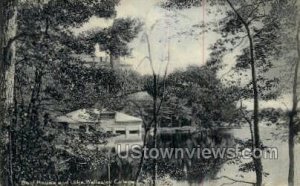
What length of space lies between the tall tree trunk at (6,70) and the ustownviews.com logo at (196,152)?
661mm

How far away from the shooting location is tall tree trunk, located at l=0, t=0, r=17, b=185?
2848 millimetres

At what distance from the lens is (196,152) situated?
286cm

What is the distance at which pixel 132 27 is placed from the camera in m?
2.86

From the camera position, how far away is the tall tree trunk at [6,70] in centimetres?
285

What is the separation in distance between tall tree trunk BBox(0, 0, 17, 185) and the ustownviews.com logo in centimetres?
66

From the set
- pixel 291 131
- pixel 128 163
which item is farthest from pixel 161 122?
pixel 291 131

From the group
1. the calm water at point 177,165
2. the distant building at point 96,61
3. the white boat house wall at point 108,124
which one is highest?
the distant building at point 96,61

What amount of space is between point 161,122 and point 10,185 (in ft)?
3.08

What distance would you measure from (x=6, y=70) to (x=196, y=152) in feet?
3.92

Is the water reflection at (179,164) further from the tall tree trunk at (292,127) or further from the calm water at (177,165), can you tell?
the tall tree trunk at (292,127)

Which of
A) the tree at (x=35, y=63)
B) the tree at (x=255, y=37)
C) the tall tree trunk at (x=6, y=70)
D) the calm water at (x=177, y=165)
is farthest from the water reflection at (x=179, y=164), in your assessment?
the tall tree trunk at (x=6, y=70)

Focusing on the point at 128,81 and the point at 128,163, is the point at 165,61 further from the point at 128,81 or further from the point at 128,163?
the point at 128,163

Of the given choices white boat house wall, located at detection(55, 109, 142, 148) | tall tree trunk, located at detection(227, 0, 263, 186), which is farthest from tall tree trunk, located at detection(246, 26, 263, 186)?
white boat house wall, located at detection(55, 109, 142, 148)

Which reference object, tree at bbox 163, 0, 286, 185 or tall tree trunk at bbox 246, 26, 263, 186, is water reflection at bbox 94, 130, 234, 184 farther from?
tree at bbox 163, 0, 286, 185
